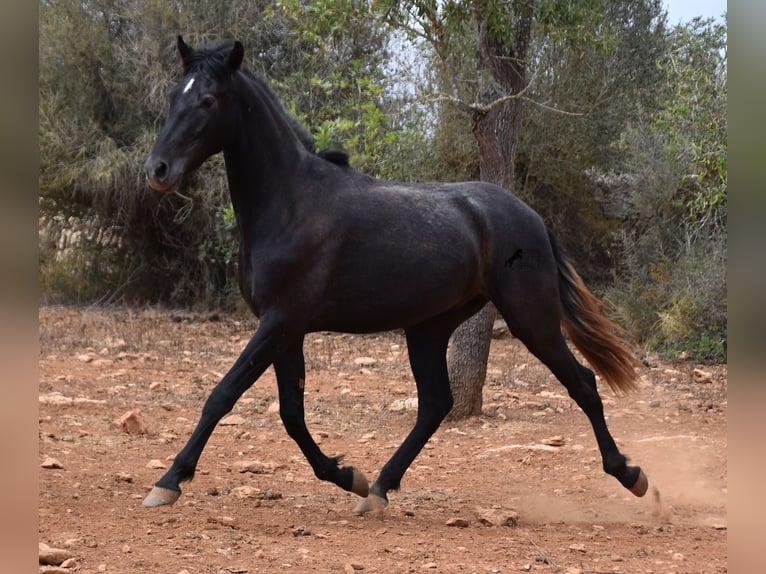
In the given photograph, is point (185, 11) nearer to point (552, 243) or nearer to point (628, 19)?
point (628, 19)

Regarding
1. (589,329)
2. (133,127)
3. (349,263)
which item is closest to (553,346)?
(589,329)

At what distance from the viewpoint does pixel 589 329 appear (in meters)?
5.61

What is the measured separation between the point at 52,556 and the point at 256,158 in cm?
233

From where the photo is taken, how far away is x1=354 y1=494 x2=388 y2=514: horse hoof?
203 inches

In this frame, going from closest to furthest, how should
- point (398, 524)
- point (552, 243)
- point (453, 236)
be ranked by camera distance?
point (398, 524) → point (453, 236) → point (552, 243)

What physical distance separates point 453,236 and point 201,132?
1.53 m

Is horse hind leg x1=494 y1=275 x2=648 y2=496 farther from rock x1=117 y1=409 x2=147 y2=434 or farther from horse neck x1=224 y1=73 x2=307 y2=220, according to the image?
rock x1=117 y1=409 x2=147 y2=434

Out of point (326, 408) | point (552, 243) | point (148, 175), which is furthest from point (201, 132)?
point (326, 408)

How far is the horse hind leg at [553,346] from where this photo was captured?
17.5ft

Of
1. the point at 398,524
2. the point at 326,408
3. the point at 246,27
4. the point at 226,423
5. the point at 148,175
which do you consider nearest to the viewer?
the point at 148,175

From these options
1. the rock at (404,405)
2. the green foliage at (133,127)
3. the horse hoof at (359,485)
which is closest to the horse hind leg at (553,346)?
the horse hoof at (359,485)

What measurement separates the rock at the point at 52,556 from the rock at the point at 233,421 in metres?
4.05

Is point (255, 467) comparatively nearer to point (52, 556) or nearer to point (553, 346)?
point (553, 346)

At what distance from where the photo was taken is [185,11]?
14.7m
